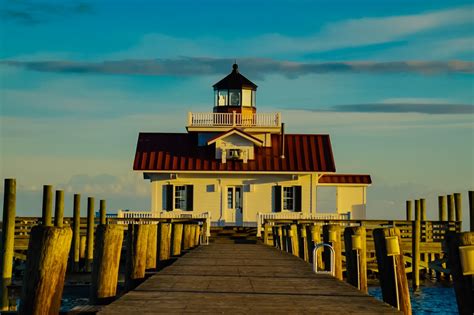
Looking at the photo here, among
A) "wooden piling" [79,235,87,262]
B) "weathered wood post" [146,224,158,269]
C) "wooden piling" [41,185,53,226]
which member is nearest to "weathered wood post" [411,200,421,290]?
"wooden piling" [79,235,87,262]

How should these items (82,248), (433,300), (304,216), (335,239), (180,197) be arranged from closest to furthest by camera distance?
(335,239)
(433,300)
(82,248)
(304,216)
(180,197)

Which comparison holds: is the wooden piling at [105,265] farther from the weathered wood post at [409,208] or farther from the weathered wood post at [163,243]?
the weathered wood post at [409,208]

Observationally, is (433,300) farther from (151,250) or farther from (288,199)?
(151,250)

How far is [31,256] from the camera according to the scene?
835cm

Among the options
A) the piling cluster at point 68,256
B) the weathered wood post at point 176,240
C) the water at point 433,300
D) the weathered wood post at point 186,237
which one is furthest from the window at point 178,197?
the weathered wood post at point 176,240

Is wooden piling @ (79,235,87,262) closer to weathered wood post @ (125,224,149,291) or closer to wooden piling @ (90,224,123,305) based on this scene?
weathered wood post @ (125,224,149,291)

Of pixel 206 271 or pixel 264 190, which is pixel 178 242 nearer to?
pixel 206 271

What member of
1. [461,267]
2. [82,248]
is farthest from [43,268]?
[82,248]

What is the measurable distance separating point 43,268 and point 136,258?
249 inches

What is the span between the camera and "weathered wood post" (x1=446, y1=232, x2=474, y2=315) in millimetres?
7070

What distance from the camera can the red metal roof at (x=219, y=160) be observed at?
4628 cm

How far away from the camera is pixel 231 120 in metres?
48.0

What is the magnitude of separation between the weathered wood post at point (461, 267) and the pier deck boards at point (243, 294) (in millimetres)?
1053

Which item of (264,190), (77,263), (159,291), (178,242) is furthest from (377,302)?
(264,190)
